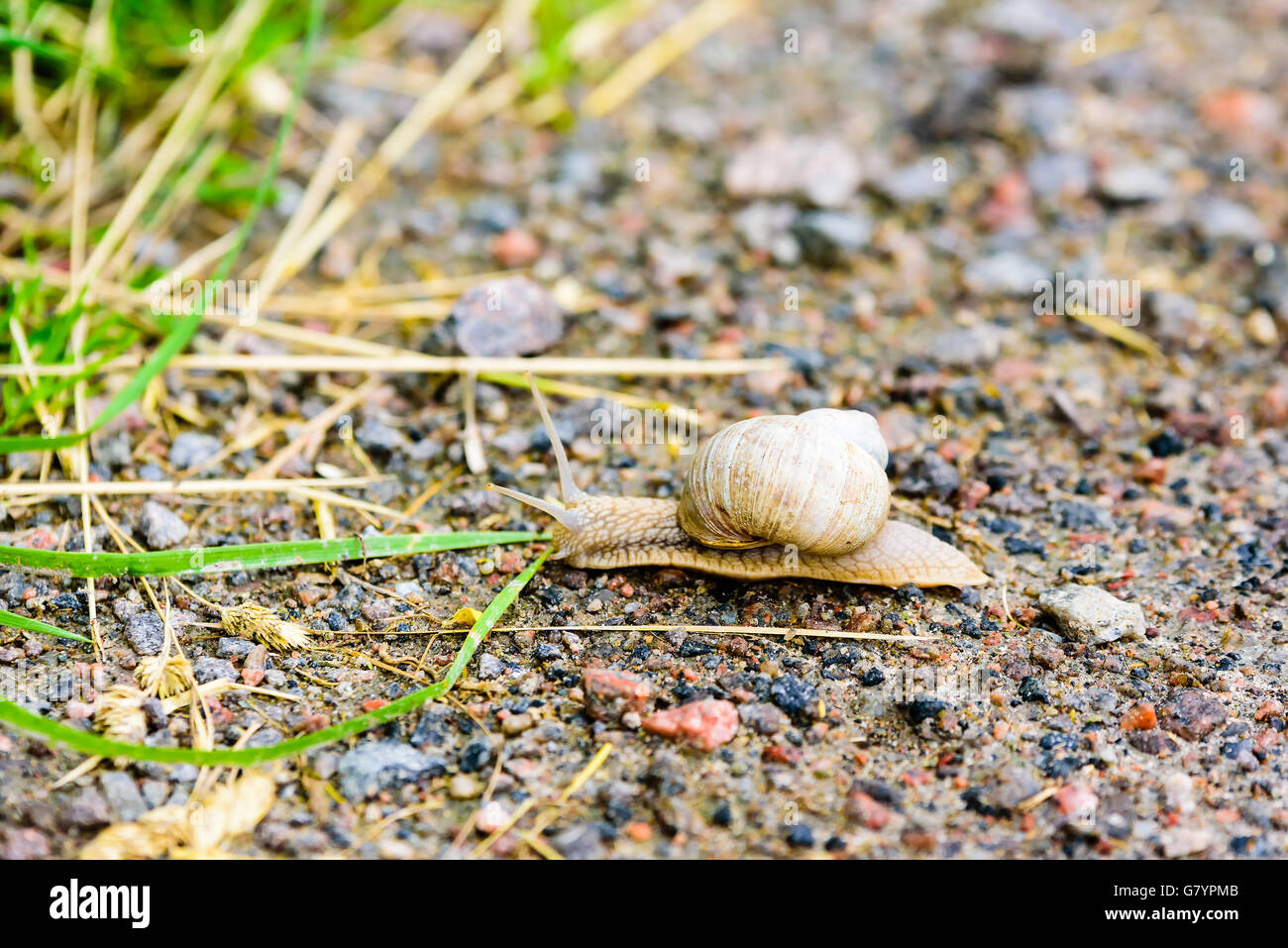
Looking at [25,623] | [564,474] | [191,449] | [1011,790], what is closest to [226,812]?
[25,623]

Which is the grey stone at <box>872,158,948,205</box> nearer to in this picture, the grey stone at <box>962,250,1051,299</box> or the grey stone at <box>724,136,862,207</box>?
the grey stone at <box>724,136,862,207</box>

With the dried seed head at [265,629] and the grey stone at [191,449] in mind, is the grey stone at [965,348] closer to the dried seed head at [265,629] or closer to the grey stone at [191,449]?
the dried seed head at [265,629]

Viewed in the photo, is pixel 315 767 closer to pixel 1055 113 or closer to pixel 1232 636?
pixel 1232 636

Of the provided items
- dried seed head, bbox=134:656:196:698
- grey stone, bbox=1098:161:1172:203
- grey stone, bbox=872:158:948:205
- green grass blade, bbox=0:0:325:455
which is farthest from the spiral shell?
grey stone, bbox=1098:161:1172:203

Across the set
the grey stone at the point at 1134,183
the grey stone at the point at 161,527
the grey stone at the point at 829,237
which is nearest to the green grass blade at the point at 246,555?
the grey stone at the point at 161,527

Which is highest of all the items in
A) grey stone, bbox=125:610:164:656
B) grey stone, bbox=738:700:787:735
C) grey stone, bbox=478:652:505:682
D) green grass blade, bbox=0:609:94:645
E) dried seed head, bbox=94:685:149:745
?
green grass blade, bbox=0:609:94:645

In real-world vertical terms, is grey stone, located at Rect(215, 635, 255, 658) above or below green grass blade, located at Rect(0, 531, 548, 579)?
below
